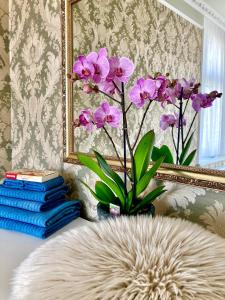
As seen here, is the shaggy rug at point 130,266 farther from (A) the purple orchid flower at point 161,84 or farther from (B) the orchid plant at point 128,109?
(A) the purple orchid flower at point 161,84

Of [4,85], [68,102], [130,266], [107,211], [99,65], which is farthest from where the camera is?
[4,85]

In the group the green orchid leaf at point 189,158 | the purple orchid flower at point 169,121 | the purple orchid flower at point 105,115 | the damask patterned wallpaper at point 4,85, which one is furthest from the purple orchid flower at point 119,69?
the damask patterned wallpaper at point 4,85

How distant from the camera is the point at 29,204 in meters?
0.96

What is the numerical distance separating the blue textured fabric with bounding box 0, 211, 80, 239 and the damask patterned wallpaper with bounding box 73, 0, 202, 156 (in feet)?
0.95

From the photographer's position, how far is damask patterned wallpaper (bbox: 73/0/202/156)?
2.70ft

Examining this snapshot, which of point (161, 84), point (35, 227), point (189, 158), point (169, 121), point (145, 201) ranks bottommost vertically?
point (35, 227)

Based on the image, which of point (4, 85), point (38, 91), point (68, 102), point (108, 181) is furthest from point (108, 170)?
point (4, 85)

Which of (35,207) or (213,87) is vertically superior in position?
(213,87)

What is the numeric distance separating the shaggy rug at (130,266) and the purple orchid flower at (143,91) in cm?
33

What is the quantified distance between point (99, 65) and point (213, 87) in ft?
1.08

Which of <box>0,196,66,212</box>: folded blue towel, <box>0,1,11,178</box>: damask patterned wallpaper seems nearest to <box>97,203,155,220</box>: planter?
<box>0,196,66,212</box>: folded blue towel

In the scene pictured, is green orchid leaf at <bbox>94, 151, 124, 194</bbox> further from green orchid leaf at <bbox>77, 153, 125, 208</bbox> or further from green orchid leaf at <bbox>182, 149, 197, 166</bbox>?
green orchid leaf at <bbox>182, 149, 197, 166</bbox>

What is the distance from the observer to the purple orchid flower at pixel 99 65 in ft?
2.31

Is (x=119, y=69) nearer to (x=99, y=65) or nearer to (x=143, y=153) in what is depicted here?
(x=99, y=65)
